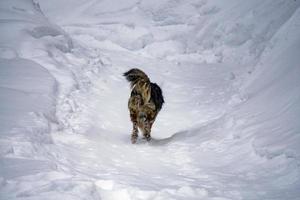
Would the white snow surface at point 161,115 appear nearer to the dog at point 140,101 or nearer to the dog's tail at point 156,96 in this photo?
the dog at point 140,101

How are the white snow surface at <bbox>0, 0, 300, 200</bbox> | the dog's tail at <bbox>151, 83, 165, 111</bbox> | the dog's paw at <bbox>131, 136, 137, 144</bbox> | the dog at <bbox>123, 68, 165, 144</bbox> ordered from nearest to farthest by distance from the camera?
the white snow surface at <bbox>0, 0, 300, 200</bbox>
the dog's paw at <bbox>131, 136, 137, 144</bbox>
the dog at <bbox>123, 68, 165, 144</bbox>
the dog's tail at <bbox>151, 83, 165, 111</bbox>

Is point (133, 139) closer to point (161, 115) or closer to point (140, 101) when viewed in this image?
point (140, 101)

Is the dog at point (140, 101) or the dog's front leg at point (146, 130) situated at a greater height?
the dog at point (140, 101)

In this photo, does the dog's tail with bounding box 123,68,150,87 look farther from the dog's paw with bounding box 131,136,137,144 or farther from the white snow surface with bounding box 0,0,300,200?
the white snow surface with bounding box 0,0,300,200

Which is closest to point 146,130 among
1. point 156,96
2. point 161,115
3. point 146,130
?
point 146,130

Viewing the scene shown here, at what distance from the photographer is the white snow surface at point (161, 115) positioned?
15.6 ft

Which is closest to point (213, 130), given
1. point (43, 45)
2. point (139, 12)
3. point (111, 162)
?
point (111, 162)

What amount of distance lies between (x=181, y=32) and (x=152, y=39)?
1670 mm

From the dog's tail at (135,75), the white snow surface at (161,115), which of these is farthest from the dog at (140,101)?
the white snow surface at (161,115)

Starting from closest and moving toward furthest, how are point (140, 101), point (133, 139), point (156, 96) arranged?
point (133, 139) < point (140, 101) < point (156, 96)

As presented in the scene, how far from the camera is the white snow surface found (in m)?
4.75

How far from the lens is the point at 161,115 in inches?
422

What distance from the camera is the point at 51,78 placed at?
1041 cm

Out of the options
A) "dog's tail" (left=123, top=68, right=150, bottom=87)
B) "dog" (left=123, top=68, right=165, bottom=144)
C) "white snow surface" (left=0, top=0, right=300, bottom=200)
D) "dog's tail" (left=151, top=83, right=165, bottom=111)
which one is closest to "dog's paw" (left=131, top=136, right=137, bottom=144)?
"dog" (left=123, top=68, right=165, bottom=144)
